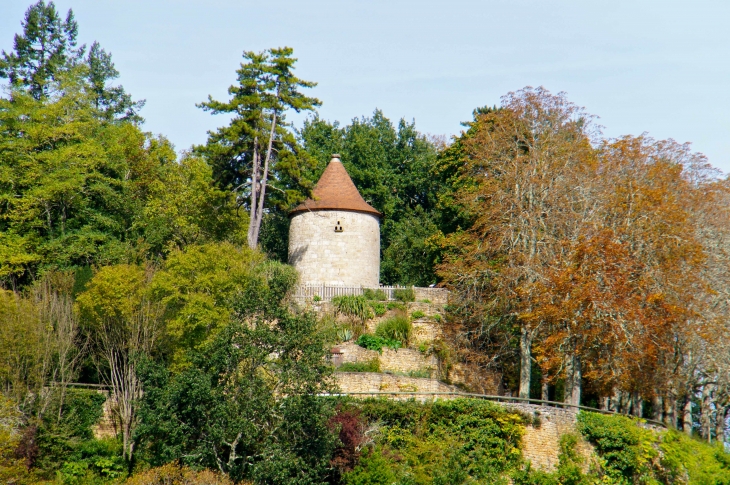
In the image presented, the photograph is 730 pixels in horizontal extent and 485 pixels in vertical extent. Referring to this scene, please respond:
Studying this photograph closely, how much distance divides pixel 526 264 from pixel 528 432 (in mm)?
5509

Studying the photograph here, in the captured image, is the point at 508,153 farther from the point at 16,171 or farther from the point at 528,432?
the point at 16,171

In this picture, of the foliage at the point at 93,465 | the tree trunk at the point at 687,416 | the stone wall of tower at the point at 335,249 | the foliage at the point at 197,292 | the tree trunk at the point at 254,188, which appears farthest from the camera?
the stone wall of tower at the point at 335,249

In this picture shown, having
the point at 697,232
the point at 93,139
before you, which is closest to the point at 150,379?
the point at 93,139

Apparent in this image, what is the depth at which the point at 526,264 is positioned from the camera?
27344mm

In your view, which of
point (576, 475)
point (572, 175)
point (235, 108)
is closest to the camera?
point (576, 475)

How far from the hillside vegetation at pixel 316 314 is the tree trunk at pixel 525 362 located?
0.08 metres

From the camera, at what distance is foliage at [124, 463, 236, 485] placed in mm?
20359

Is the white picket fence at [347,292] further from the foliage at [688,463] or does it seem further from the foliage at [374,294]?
the foliage at [688,463]

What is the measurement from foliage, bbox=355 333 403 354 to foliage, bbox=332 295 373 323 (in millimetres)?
1008

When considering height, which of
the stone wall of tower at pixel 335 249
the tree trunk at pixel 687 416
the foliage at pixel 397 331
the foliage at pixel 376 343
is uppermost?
the stone wall of tower at pixel 335 249

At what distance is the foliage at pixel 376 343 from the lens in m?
30.2

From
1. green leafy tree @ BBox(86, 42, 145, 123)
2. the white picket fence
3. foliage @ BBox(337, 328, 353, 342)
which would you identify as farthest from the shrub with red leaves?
green leafy tree @ BBox(86, 42, 145, 123)

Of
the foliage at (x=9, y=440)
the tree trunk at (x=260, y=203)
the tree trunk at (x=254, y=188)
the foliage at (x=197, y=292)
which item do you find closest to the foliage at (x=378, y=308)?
the tree trunk at (x=260, y=203)

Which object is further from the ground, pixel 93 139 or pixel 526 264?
pixel 93 139
